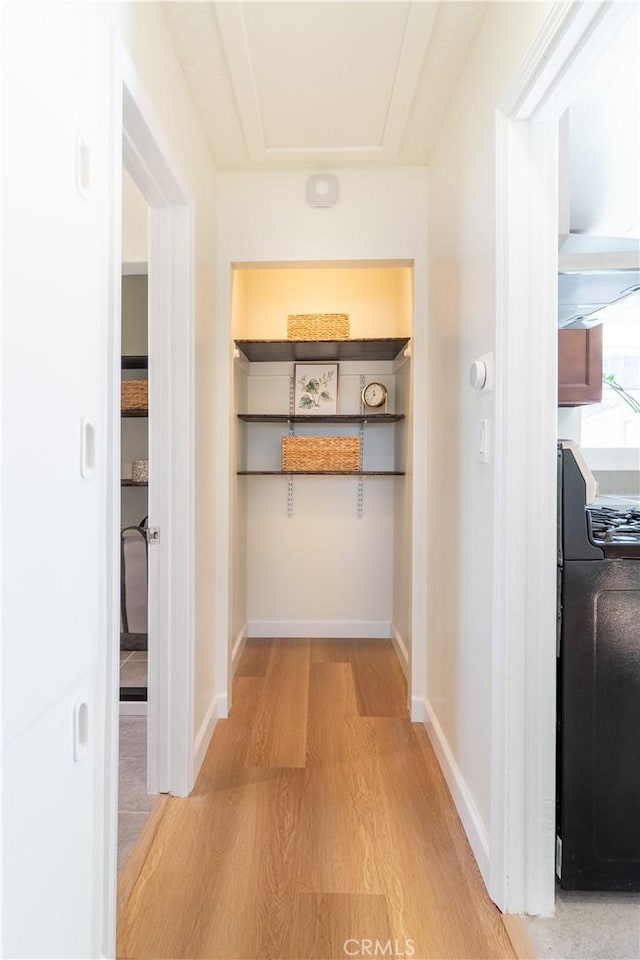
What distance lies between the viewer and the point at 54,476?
3.09ft

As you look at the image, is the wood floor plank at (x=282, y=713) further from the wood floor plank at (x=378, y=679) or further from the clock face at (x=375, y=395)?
the clock face at (x=375, y=395)

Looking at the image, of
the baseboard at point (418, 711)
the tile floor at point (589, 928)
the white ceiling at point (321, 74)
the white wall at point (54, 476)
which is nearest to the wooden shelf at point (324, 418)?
the white ceiling at point (321, 74)

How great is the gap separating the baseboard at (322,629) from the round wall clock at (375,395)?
4.72ft

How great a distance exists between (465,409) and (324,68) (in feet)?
4.19

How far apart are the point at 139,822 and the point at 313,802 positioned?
1.96 feet

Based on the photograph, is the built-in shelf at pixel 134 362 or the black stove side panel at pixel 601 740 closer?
the black stove side panel at pixel 601 740

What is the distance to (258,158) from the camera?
2.32m

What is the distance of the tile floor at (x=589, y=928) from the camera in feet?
4.25

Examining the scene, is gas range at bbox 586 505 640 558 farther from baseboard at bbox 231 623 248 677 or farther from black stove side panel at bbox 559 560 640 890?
baseboard at bbox 231 623 248 677

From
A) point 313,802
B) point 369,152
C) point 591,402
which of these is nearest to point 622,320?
point 591,402

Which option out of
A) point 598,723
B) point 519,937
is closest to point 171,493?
point 598,723

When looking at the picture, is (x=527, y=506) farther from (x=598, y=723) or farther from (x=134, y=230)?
(x=134, y=230)

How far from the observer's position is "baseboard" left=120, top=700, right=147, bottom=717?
2584 mm

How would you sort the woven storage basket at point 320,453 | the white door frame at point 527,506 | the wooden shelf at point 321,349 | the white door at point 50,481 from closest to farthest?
1. the white door at point 50,481
2. the white door frame at point 527,506
3. the wooden shelf at point 321,349
4. the woven storage basket at point 320,453
